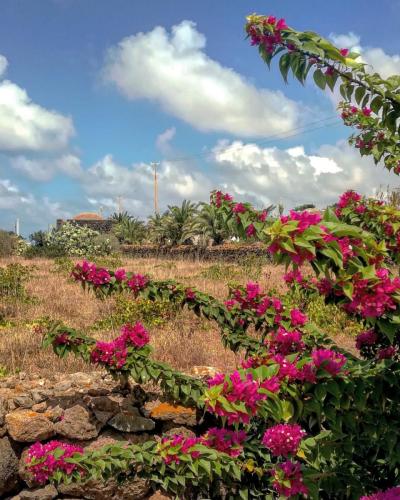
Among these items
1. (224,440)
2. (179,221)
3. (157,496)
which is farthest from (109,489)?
(179,221)

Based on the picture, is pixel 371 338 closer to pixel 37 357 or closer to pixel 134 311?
pixel 37 357

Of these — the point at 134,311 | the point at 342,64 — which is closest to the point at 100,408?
the point at 342,64

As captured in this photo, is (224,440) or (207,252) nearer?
(224,440)

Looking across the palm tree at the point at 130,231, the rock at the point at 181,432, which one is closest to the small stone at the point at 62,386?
the rock at the point at 181,432

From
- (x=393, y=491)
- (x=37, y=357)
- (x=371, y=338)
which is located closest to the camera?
(x=393, y=491)

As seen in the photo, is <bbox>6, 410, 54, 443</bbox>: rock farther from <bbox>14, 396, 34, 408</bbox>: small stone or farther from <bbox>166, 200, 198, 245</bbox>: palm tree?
<bbox>166, 200, 198, 245</bbox>: palm tree

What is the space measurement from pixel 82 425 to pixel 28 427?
351 mm

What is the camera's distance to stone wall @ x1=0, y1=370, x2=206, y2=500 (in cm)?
346

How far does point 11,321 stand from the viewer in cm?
714

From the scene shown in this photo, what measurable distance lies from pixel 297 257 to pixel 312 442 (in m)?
1.17

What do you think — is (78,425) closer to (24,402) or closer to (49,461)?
(24,402)

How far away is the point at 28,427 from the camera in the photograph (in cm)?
358

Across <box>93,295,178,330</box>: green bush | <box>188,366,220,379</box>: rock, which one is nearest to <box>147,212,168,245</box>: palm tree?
<box>93,295,178,330</box>: green bush

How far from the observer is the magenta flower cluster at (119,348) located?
3.28 meters
